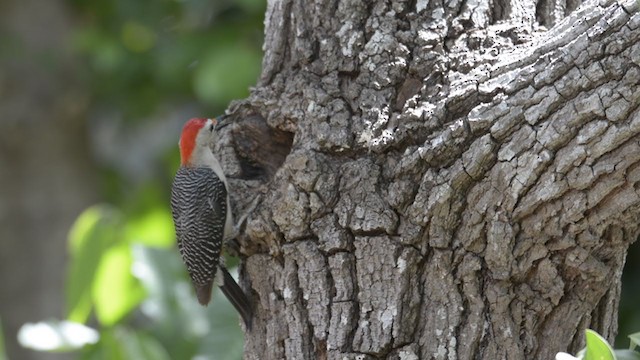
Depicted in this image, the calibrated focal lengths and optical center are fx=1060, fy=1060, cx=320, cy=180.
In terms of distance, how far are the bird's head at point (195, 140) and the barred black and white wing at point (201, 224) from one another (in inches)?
5.5

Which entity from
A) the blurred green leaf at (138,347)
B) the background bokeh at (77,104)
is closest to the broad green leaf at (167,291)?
the blurred green leaf at (138,347)

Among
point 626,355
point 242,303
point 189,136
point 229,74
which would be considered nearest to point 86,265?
point 189,136

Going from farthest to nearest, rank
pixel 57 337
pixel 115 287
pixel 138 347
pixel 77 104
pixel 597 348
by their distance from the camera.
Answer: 1. pixel 77 104
2. pixel 115 287
3. pixel 57 337
4. pixel 138 347
5. pixel 597 348

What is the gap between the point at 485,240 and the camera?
8.78 feet

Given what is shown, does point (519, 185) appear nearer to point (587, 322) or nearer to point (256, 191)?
point (587, 322)

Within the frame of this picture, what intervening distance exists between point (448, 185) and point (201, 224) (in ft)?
4.87

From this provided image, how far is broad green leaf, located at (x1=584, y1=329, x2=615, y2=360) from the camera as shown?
205 cm

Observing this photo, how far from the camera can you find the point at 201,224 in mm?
3930

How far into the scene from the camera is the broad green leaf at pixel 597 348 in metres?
2.05

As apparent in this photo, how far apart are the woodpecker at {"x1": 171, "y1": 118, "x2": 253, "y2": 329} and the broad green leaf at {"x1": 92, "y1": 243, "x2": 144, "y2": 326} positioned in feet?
1.00

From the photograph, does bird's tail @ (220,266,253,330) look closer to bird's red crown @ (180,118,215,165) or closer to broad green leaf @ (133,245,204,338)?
broad green leaf @ (133,245,204,338)

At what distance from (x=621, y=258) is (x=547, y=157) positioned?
392 mm

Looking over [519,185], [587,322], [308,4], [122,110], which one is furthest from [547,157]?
[122,110]

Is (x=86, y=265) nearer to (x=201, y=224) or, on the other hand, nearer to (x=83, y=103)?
(x=201, y=224)
